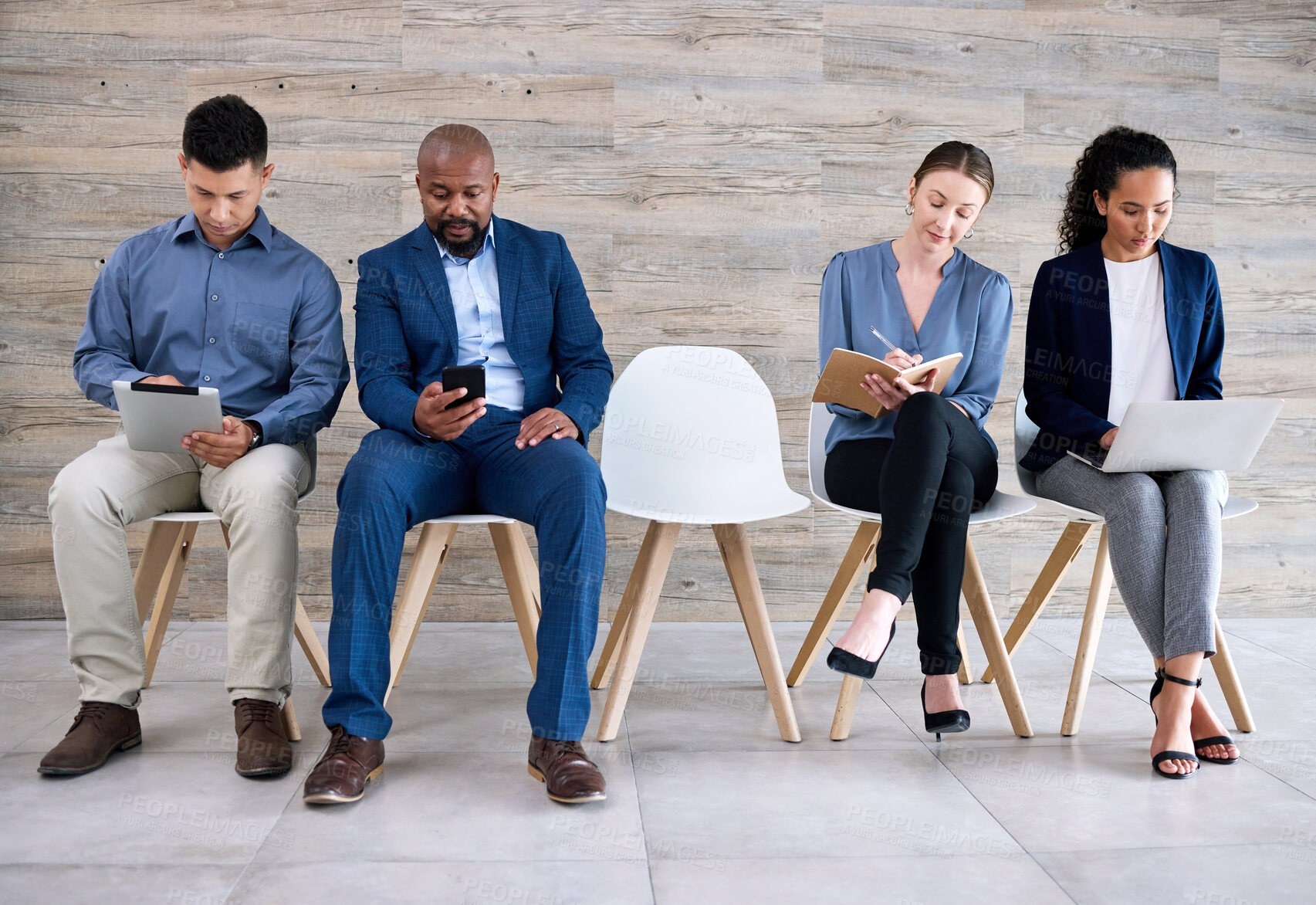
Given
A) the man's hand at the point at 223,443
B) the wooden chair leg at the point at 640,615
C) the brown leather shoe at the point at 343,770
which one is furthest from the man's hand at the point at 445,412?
the brown leather shoe at the point at 343,770

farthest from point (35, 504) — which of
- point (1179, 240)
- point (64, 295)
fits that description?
point (1179, 240)

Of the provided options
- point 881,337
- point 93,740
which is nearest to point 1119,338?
point 881,337

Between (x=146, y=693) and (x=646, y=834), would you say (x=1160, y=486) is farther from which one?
(x=146, y=693)

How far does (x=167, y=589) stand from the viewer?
7.66ft

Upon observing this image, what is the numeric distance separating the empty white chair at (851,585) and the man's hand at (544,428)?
23.2 inches

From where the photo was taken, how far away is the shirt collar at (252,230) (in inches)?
88.6

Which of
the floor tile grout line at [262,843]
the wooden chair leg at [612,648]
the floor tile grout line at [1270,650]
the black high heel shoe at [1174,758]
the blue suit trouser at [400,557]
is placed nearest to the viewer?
the floor tile grout line at [262,843]

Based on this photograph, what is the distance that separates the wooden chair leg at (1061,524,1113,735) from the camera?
7.20 ft

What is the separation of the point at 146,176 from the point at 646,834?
2366 mm

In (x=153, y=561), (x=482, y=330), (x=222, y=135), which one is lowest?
(x=153, y=561)

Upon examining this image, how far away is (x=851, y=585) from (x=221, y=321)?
4.85ft

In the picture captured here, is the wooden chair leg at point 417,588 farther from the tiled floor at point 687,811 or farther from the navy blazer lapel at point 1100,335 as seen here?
the navy blazer lapel at point 1100,335

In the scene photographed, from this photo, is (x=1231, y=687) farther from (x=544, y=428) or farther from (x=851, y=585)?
(x=544, y=428)

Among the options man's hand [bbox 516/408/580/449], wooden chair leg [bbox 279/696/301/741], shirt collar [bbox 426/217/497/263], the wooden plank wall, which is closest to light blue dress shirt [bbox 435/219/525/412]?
shirt collar [bbox 426/217/497/263]
